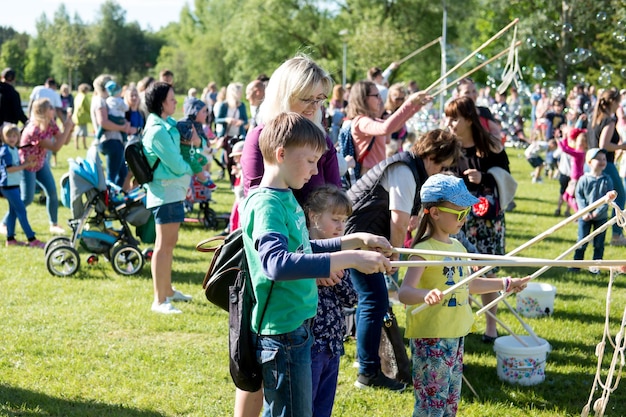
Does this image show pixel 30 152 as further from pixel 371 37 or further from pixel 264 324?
pixel 371 37

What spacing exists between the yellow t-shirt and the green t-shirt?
0.97 meters

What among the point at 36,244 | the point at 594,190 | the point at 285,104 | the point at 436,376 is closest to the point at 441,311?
the point at 436,376

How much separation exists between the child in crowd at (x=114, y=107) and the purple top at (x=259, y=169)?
339 inches

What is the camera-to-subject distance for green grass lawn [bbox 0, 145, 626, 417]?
4668 millimetres

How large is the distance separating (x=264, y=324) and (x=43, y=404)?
2.20m

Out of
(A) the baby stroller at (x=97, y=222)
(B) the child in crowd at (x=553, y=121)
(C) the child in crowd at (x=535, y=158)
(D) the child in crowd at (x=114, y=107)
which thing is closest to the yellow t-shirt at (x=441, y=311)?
(A) the baby stroller at (x=97, y=222)

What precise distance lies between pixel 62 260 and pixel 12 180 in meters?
1.77

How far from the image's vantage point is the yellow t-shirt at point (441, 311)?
12.6 feet

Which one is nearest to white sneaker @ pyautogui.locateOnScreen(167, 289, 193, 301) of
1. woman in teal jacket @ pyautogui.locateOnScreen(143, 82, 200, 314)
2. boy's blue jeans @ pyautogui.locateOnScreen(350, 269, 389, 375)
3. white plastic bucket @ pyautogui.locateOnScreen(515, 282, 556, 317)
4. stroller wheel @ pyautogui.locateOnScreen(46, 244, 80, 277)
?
woman in teal jacket @ pyautogui.locateOnScreen(143, 82, 200, 314)

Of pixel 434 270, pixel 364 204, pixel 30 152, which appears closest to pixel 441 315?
pixel 434 270

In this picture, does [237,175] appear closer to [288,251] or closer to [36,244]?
[36,244]

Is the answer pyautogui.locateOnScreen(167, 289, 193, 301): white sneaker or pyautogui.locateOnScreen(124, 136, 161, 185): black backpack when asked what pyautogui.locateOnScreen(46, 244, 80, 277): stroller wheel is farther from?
pyautogui.locateOnScreen(124, 136, 161, 185): black backpack

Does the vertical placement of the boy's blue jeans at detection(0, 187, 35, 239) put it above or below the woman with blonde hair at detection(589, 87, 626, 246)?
below

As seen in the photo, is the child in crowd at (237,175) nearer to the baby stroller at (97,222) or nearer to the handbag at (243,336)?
the baby stroller at (97,222)
